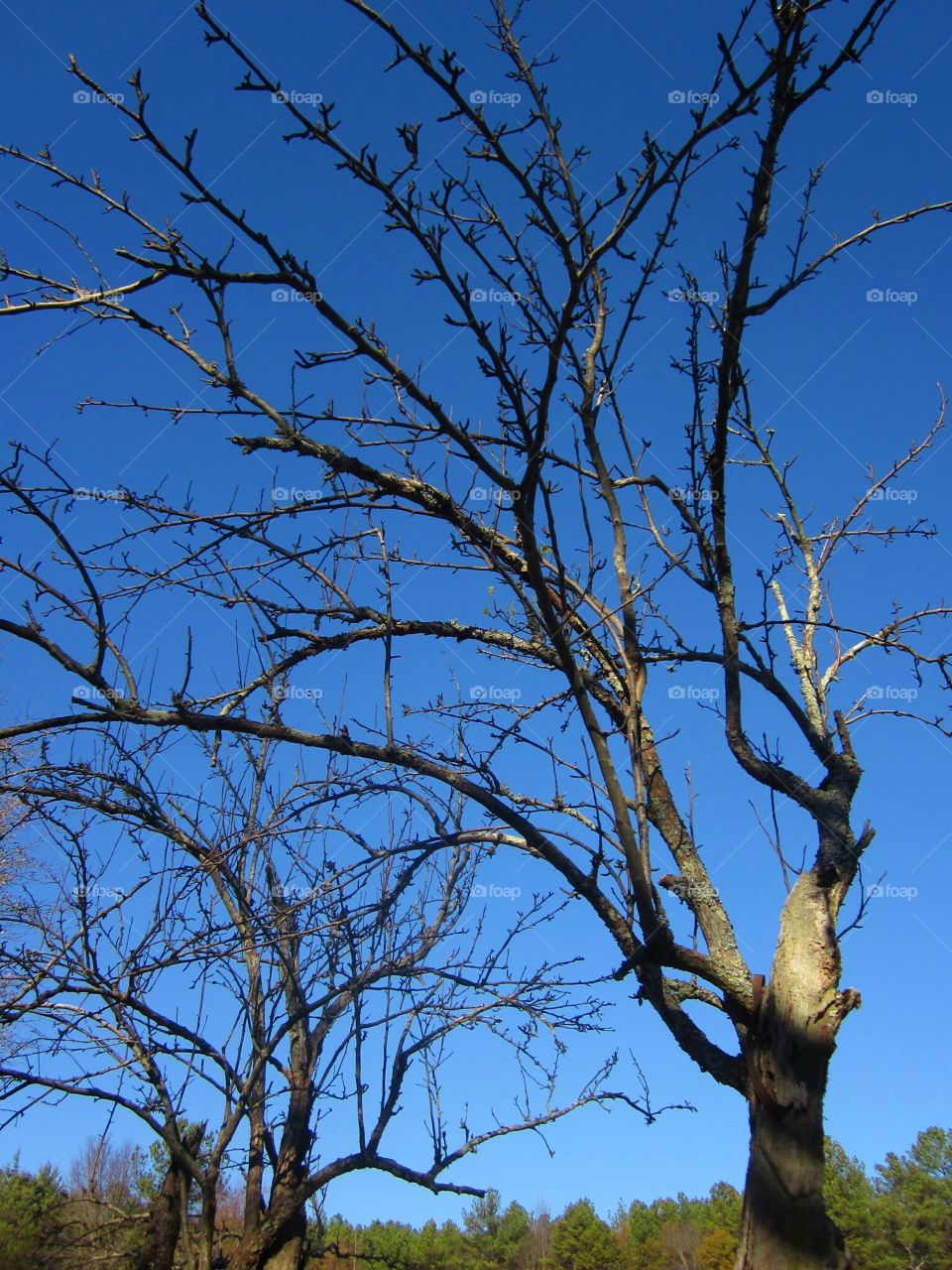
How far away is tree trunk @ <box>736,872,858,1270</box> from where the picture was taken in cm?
248

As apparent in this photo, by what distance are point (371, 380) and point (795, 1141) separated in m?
2.60

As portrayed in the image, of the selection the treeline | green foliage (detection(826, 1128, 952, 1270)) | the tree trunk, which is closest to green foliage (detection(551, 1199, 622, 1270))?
the treeline

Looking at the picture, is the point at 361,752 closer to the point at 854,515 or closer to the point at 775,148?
the point at 775,148

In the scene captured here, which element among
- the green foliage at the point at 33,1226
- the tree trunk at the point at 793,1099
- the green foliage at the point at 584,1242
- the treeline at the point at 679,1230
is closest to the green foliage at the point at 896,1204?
the treeline at the point at 679,1230

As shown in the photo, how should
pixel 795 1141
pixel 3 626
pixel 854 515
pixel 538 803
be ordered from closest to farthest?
pixel 795 1141, pixel 3 626, pixel 538 803, pixel 854 515

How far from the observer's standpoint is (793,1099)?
2660 mm

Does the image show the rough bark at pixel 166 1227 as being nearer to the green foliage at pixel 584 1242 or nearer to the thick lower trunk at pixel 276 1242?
the thick lower trunk at pixel 276 1242

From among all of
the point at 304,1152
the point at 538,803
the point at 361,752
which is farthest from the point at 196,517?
the point at 304,1152

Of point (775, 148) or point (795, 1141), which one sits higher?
point (775, 148)

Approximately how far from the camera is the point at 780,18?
8.76 ft

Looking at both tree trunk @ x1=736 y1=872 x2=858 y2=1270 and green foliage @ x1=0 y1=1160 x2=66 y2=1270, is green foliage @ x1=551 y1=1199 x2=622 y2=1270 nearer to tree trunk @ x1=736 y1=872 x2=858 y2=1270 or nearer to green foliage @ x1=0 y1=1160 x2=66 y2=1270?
green foliage @ x1=0 y1=1160 x2=66 y2=1270

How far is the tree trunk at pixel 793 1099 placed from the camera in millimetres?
2479

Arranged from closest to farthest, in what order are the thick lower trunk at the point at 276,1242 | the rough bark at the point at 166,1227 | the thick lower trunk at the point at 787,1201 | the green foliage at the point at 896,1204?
the thick lower trunk at the point at 787,1201 → the rough bark at the point at 166,1227 → the thick lower trunk at the point at 276,1242 → the green foliage at the point at 896,1204

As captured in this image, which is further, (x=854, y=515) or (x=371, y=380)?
(x=854, y=515)
